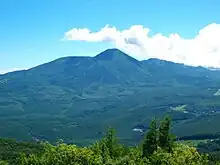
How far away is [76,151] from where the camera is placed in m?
49.1

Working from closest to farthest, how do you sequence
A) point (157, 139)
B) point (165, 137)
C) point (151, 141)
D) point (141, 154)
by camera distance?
1. point (141, 154)
2. point (165, 137)
3. point (151, 141)
4. point (157, 139)

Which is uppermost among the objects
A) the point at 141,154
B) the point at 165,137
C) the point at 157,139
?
the point at 165,137

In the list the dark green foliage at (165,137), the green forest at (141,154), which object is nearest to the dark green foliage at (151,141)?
the green forest at (141,154)

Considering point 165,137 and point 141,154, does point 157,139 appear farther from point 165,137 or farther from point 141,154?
point 141,154

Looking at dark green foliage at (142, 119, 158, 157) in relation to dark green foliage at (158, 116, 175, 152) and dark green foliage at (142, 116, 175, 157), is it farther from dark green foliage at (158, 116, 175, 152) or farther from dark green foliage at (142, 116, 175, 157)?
dark green foliage at (158, 116, 175, 152)

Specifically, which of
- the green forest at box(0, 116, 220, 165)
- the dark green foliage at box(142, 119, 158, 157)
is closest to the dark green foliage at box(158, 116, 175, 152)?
the green forest at box(0, 116, 220, 165)

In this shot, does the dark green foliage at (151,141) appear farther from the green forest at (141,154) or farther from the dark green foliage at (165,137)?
the dark green foliage at (165,137)

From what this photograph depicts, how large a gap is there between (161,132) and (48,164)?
51.3 feet

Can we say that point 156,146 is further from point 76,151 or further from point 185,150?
point 76,151

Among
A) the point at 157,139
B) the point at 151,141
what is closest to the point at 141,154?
the point at 151,141

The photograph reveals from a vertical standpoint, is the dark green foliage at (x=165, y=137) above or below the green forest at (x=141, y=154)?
above

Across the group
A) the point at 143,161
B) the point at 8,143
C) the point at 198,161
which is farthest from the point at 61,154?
the point at 8,143

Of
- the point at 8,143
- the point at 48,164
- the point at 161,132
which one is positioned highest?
the point at 161,132

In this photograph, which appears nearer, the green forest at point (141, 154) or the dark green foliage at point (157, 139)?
the green forest at point (141, 154)
